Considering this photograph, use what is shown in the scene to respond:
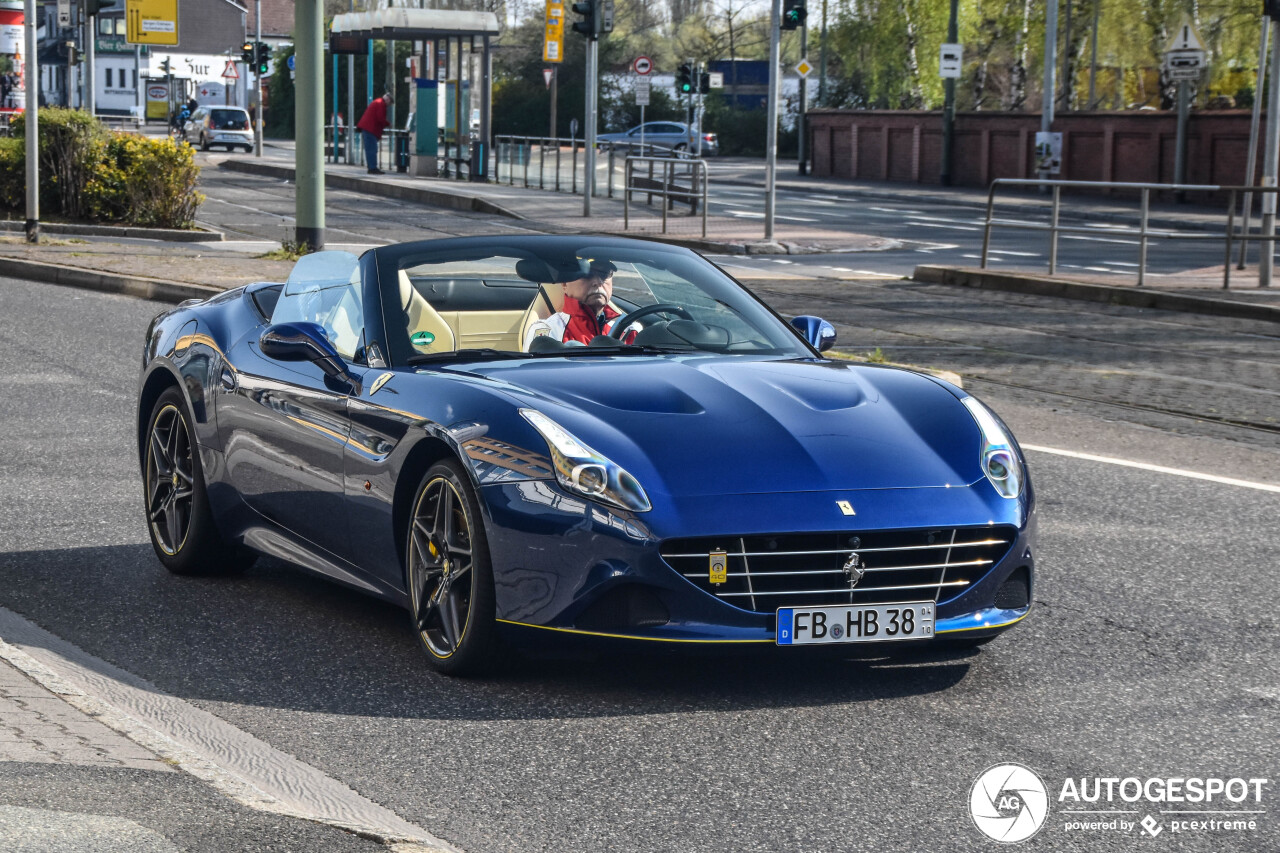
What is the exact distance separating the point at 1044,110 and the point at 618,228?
18.8 meters

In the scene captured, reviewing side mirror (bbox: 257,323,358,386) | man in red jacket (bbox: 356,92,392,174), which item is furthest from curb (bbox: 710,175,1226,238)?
side mirror (bbox: 257,323,358,386)

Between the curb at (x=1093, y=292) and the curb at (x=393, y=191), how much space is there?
11.8 m

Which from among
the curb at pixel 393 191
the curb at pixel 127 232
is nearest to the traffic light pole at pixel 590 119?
the curb at pixel 393 191

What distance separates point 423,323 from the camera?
6160mm

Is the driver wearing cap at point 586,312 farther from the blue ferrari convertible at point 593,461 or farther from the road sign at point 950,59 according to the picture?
the road sign at point 950,59

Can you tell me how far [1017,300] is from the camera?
20266 mm

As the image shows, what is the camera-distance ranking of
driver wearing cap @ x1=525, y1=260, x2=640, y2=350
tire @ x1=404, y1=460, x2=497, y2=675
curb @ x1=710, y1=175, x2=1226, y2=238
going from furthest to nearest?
curb @ x1=710, y1=175, x2=1226, y2=238 < driver wearing cap @ x1=525, y1=260, x2=640, y2=350 < tire @ x1=404, y1=460, x2=497, y2=675

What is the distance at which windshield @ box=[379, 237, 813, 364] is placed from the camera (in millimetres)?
6148

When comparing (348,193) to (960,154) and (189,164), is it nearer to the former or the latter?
(189,164)

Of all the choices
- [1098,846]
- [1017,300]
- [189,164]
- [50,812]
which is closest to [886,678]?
[1098,846]

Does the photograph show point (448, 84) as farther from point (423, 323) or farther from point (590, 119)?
point (423, 323)

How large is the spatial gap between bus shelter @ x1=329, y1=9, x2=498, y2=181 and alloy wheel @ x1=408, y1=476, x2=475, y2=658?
37189mm

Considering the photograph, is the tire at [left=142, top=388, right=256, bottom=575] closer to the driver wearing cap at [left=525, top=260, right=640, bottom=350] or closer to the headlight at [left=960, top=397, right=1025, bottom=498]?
the driver wearing cap at [left=525, top=260, right=640, bottom=350]

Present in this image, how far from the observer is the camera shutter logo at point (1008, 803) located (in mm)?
4148
